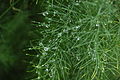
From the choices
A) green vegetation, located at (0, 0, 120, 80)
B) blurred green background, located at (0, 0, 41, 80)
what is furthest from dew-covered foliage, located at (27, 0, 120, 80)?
blurred green background, located at (0, 0, 41, 80)

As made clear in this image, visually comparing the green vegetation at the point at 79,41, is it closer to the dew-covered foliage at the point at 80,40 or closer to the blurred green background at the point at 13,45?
the dew-covered foliage at the point at 80,40

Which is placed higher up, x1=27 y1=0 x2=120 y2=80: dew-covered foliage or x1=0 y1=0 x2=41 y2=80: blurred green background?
x1=27 y1=0 x2=120 y2=80: dew-covered foliage

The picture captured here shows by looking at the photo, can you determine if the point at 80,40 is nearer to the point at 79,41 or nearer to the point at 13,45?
the point at 79,41

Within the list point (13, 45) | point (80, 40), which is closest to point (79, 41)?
point (80, 40)

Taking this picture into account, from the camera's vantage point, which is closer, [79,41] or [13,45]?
[79,41]

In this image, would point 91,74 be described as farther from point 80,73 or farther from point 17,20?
point 17,20

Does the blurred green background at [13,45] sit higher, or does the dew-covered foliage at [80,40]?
the dew-covered foliage at [80,40]

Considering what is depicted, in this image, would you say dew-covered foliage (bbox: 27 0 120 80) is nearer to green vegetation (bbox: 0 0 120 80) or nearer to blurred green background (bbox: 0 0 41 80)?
green vegetation (bbox: 0 0 120 80)

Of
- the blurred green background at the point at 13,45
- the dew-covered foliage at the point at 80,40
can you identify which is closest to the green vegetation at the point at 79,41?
the dew-covered foliage at the point at 80,40

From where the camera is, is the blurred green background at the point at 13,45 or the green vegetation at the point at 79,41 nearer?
the green vegetation at the point at 79,41
